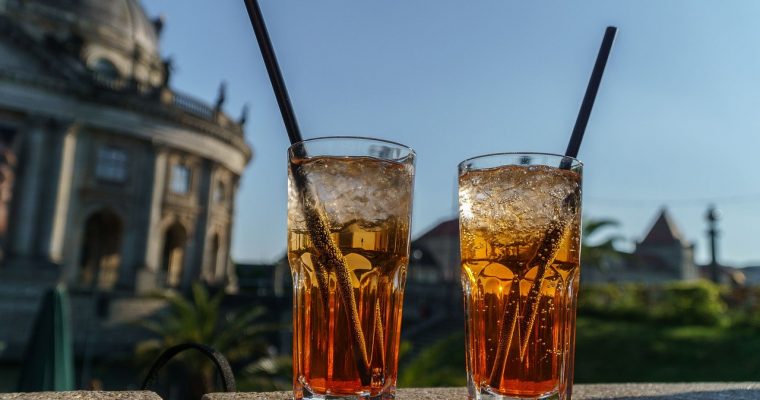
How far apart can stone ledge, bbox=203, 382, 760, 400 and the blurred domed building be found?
2985 cm

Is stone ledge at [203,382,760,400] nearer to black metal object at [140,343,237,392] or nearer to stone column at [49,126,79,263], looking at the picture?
black metal object at [140,343,237,392]

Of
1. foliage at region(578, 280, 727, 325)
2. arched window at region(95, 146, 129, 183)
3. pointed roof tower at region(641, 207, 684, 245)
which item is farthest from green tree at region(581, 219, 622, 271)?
pointed roof tower at region(641, 207, 684, 245)

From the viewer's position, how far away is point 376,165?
1.79 m

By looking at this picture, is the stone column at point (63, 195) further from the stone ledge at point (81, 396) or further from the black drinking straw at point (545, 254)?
the black drinking straw at point (545, 254)

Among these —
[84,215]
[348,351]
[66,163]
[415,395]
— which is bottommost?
[415,395]

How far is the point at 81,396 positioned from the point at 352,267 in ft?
2.40

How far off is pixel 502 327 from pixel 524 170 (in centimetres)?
43

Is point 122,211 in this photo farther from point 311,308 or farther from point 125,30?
point 311,308

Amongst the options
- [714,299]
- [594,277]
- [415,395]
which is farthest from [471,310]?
Answer: [594,277]

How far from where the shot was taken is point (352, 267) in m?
1.71

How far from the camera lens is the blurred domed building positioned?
95.7 feet

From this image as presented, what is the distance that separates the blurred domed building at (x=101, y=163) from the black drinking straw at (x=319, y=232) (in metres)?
30.0

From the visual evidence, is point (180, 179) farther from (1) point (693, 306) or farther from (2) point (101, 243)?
(1) point (693, 306)

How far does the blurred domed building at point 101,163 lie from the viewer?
29156 mm
